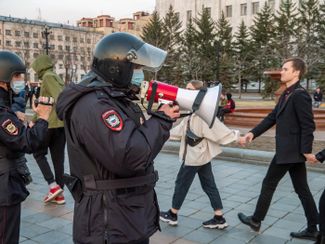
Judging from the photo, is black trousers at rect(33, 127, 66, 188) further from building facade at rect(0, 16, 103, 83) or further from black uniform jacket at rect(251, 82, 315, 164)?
building facade at rect(0, 16, 103, 83)

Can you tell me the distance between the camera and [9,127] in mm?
2762

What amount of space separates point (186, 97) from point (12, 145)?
1.31 m

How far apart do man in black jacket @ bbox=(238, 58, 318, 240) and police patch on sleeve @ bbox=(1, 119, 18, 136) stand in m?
2.77

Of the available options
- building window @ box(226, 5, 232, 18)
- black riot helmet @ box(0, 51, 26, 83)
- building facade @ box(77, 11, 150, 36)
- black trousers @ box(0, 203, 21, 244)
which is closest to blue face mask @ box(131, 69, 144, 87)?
black riot helmet @ box(0, 51, 26, 83)

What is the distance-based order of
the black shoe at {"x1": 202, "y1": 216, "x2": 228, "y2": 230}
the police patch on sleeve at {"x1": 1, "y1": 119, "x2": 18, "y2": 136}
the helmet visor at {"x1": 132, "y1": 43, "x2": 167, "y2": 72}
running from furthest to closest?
the black shoe at {"x1": 202, "y1": 216, "x2": 228, "y2": 230}
the police patch on sleeve at {"x1": 1, "y1": 119, "x2": 18, "y2": 136}
the helmet visor at {"x1": 132, "y1": 43, "x2": 167, "y2": 72}

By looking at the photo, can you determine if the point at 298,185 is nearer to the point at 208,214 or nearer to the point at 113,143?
the point at 208,214

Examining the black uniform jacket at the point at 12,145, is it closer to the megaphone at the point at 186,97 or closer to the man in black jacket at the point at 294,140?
the megaphone at the point at 186,97

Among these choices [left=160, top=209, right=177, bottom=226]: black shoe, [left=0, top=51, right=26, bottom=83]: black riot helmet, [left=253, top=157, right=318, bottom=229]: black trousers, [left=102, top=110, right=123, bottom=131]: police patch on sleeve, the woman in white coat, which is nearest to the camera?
[left=102, top=110, right=123, bottom=131]: police patch on sleeve

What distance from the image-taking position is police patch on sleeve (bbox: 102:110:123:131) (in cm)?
198

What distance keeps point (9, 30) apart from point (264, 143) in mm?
79938

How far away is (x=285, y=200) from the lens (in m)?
5.97

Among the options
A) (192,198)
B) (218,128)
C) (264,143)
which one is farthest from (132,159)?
(264,143)

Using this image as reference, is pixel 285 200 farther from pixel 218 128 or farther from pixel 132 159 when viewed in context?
pixel 132 159

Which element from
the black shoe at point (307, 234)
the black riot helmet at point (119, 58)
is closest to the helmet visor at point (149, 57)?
the black riot helmet at point (119, 58)
